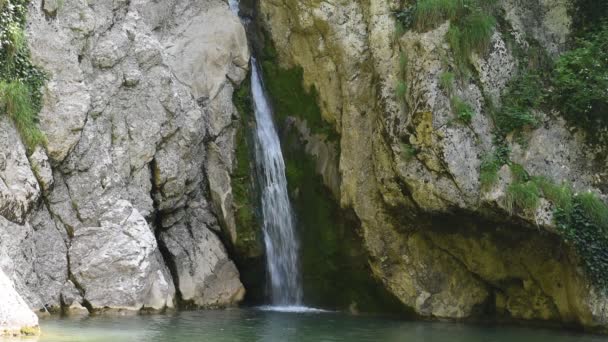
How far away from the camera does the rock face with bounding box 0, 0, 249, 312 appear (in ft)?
45.8

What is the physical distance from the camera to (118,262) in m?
14.5

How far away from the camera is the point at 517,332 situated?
13922 mm

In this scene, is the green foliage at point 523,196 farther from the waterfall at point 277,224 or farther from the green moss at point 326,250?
the waterfall at point 277,224

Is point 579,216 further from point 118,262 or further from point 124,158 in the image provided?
point 124,158

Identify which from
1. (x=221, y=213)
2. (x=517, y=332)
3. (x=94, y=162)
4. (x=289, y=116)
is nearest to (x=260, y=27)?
(x=289, y=116)

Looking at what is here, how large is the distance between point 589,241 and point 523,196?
1382 mm

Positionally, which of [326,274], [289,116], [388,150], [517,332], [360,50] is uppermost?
[360,50]

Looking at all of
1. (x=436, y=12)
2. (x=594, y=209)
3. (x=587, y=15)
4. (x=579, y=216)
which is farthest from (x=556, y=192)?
(x=436, y=12)

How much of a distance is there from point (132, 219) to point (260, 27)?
6628mm

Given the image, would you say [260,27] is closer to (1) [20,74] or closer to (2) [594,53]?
(1) [20,74]

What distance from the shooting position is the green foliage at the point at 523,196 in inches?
549

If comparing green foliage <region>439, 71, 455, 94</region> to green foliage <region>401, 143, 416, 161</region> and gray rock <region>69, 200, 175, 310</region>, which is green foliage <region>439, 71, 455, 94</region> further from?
gray rock <region>69, 200, 175, 310</region>

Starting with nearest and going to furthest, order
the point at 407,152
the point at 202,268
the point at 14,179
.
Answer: the point at 14,179, the point at 407,152, the point at 202,268

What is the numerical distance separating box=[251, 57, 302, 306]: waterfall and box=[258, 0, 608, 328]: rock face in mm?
1128
